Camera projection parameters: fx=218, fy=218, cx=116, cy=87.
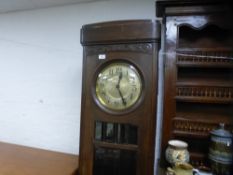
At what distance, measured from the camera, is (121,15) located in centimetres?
166

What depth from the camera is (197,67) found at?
1.22m

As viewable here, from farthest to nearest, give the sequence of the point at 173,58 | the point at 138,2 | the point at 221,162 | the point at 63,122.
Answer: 1. the point at 63,122
2. the point at 138,2
3. the point at 173,58
4. the point at 221,162

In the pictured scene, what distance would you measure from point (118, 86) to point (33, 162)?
2.85ft

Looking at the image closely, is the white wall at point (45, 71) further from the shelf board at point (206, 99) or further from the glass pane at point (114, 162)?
the shelf board at point (206, 99)

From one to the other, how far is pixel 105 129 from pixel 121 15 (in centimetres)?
91

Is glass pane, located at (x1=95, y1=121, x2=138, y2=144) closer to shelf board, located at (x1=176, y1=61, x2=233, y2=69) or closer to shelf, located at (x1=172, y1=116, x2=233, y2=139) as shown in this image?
shelf, located at (x1=172, y1=116, x2=233, y2=139)

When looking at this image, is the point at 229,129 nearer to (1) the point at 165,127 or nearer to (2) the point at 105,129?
(1) the point at 165,127

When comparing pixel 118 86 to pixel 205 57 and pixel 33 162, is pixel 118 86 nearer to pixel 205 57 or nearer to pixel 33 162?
pixel 205 57

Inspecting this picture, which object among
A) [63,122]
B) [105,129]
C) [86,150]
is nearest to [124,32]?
[105,129]

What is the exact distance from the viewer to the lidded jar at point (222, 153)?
1.09 meters

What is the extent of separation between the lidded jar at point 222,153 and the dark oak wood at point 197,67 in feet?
0.29

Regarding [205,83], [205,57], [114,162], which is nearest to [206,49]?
[205,57]

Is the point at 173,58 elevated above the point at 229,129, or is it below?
above

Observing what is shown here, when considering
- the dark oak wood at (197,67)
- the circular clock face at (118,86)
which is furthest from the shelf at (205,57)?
the circular clock face at (118,86)
